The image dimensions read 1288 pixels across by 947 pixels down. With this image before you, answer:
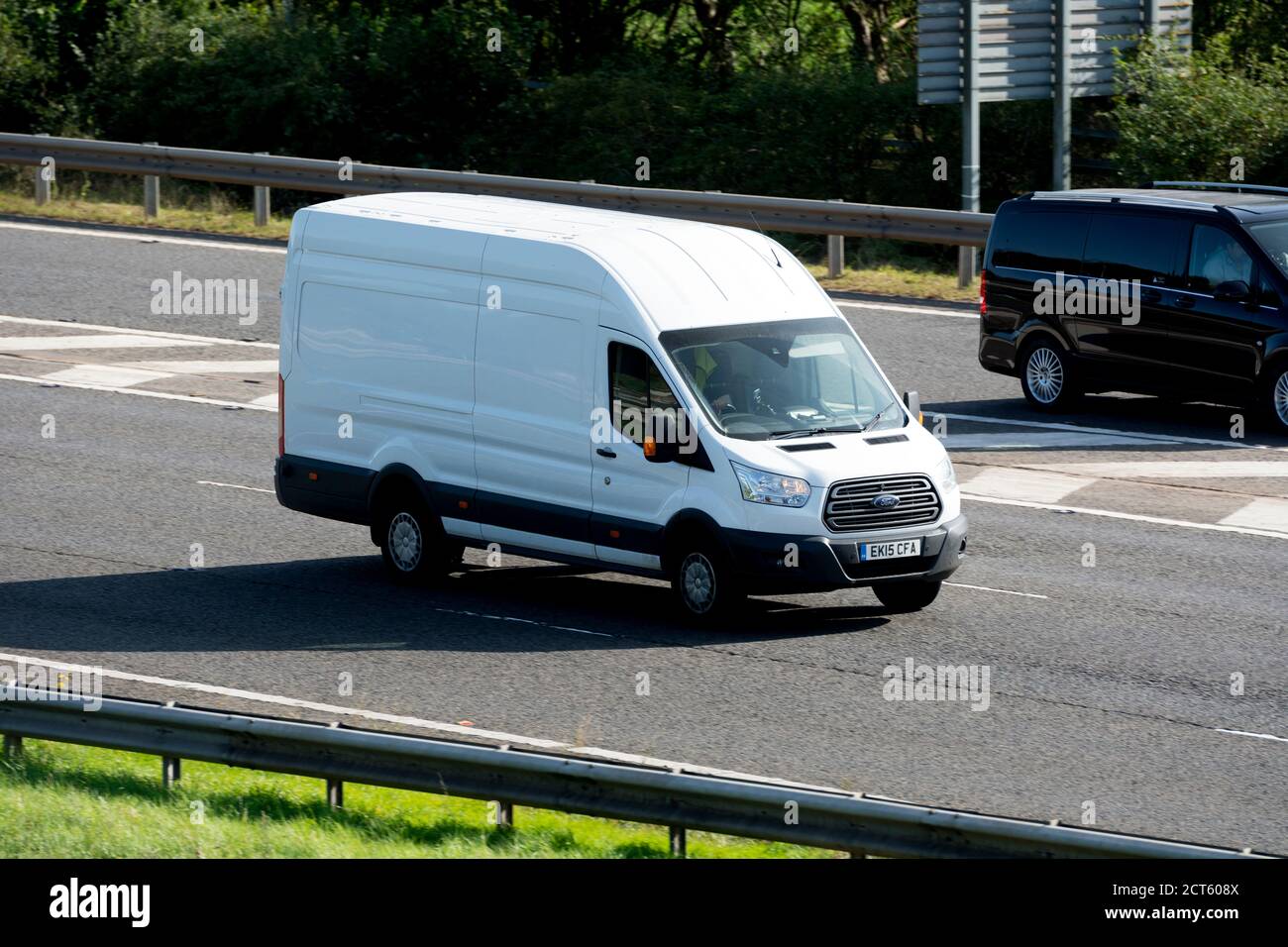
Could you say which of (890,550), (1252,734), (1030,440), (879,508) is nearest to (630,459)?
(879,508)

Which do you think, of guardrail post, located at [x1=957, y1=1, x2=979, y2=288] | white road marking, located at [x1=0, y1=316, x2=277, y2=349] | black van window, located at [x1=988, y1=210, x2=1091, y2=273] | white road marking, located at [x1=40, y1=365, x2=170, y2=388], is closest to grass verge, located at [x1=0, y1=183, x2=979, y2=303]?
guardrail post, located at [x1=957, y1=1, x2=979, y2=288]

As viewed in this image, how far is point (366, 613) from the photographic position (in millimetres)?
13039

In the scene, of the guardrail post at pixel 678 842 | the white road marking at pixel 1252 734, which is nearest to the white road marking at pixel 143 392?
the white road marking at pixel 1252 734

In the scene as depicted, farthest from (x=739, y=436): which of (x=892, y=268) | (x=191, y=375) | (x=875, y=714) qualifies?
(x=892, y=268)

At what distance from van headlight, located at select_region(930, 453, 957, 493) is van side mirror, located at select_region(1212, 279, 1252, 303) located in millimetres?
6143

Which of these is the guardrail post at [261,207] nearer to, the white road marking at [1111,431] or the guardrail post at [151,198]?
the guardrail post at [151,198]

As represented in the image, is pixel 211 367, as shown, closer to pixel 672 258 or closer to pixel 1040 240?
pixel 1040 240

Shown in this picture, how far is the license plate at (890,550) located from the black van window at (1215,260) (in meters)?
6.90

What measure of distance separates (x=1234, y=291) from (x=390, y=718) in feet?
32.7

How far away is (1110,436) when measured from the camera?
18234 mm

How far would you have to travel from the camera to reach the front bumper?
39.7ft

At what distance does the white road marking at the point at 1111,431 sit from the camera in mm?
17750

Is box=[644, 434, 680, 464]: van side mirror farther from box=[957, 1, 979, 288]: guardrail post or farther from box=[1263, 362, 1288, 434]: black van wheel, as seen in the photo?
box=[957, 1, 979, 288]: guardrail post
